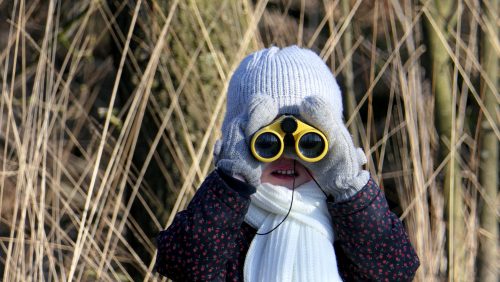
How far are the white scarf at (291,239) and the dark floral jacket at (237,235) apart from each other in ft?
0.13

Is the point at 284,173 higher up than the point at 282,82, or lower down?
lower down

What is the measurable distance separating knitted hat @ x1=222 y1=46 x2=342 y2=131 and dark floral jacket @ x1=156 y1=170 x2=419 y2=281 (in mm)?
163

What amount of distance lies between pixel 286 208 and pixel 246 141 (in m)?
0.16

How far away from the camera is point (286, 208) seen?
5.95 feet

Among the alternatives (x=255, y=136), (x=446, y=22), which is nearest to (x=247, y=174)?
(x=255, y=136)

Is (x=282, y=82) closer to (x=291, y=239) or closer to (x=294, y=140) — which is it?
(x=294, y=140)

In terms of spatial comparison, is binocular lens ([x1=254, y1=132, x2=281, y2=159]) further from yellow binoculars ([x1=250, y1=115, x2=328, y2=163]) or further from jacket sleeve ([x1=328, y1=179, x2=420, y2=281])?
jacket sleeve ([x1=328, y1=179, x2=420, y2=281])

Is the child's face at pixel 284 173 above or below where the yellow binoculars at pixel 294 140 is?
below

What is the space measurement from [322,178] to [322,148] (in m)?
0.09

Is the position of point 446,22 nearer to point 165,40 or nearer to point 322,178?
point 165,40

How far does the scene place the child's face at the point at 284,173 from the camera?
1852 millimetres

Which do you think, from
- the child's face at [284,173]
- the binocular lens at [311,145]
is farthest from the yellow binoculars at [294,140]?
the child's face at [284,173]

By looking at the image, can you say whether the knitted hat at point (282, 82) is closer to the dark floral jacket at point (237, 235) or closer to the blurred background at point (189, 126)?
→ the dark floral jacket at point (237, 235)

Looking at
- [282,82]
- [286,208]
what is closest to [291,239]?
[286,208]
